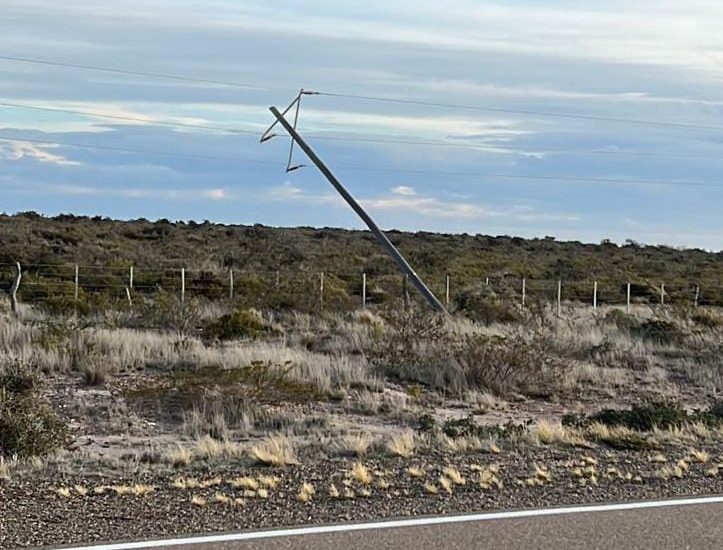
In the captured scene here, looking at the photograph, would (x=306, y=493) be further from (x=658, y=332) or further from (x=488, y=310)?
(x=488, y=310)

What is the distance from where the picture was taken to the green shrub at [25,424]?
422 inches

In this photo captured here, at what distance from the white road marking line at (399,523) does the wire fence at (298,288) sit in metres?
19.5

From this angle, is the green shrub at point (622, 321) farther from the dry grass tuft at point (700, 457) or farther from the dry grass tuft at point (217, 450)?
the dry grass tuft at point (217, 450)

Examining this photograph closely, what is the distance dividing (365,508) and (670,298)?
1469 inches

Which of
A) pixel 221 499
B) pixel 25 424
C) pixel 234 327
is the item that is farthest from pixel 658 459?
pixel 234 327

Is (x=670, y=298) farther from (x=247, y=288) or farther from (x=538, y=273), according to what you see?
(x=247, y=288)

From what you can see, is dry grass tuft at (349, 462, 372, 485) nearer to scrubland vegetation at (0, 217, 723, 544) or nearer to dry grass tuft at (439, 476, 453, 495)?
scrubland vegetation at (0, 217, 723, 544)

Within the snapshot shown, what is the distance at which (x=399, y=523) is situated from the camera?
7953mm

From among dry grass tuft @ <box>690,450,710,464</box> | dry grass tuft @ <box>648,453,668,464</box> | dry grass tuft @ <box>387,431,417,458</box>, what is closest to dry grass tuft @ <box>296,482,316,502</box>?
dry grass tuft @ <box>387,431,417,458</box>

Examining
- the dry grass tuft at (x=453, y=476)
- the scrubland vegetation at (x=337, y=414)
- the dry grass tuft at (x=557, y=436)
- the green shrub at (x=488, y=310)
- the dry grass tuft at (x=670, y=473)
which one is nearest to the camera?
the scrubland vegetation at (x=337, y=414)

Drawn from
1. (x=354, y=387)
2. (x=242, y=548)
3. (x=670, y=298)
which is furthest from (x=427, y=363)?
(x=670, y=298)

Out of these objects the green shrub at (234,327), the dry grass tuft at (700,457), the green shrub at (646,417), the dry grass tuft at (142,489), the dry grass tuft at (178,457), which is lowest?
the dry grass tuft at (178,457)

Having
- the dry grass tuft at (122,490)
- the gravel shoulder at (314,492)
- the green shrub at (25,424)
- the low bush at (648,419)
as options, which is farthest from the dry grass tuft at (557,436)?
the green shrub at (25,424)

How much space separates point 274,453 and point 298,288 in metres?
20.8
